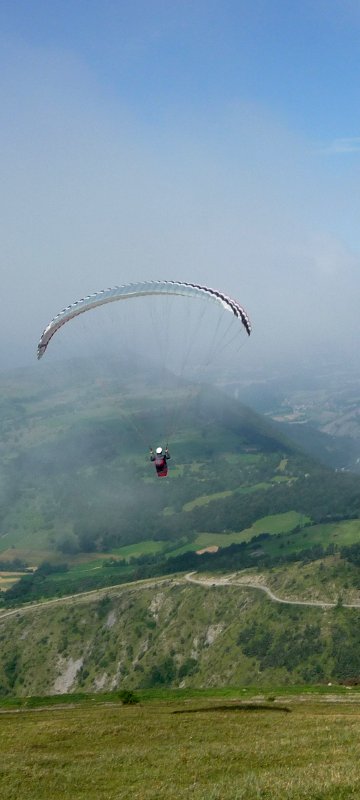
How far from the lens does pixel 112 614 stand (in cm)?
17988

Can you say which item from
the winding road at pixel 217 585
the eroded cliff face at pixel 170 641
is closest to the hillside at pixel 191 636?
the eroded cliff face at pixel 170 641

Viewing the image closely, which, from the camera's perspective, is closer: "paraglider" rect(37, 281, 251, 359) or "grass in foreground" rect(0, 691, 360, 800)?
"grass in foreground" rect(0, 691, 360, 800)

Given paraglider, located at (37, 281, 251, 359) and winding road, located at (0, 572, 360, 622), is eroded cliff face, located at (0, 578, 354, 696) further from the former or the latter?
paraglider, located at (37, 281, 251, 359)

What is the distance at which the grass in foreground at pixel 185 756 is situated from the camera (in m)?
23.9

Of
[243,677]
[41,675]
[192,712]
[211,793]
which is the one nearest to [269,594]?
[243,677]

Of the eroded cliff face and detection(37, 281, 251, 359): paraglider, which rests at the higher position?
detection(37, 281, 251, 359): paraglider

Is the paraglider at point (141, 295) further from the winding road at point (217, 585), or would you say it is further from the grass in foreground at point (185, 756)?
the winding road at point (217, 585)

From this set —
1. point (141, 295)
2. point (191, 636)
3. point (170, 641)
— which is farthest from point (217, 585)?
point (141, 295)

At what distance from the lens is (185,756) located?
31.8 meters

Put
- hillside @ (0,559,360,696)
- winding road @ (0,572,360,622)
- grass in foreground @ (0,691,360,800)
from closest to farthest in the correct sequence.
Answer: grass in foreground @ (0,691,360,800) → hillside @ (0,559,360,696) → winding road @ (0,572,360,622)

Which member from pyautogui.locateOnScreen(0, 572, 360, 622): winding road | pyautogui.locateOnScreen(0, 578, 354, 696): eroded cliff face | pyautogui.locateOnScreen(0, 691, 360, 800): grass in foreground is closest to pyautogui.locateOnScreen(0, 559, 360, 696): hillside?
pyautogui.locateOnScreen(0, 578, 354, 696): eroded cliff face

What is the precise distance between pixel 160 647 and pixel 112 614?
935 inches

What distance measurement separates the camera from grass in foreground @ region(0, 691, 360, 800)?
23.9 m

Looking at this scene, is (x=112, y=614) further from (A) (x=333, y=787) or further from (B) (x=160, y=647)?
(A) (x=333, y=787)
